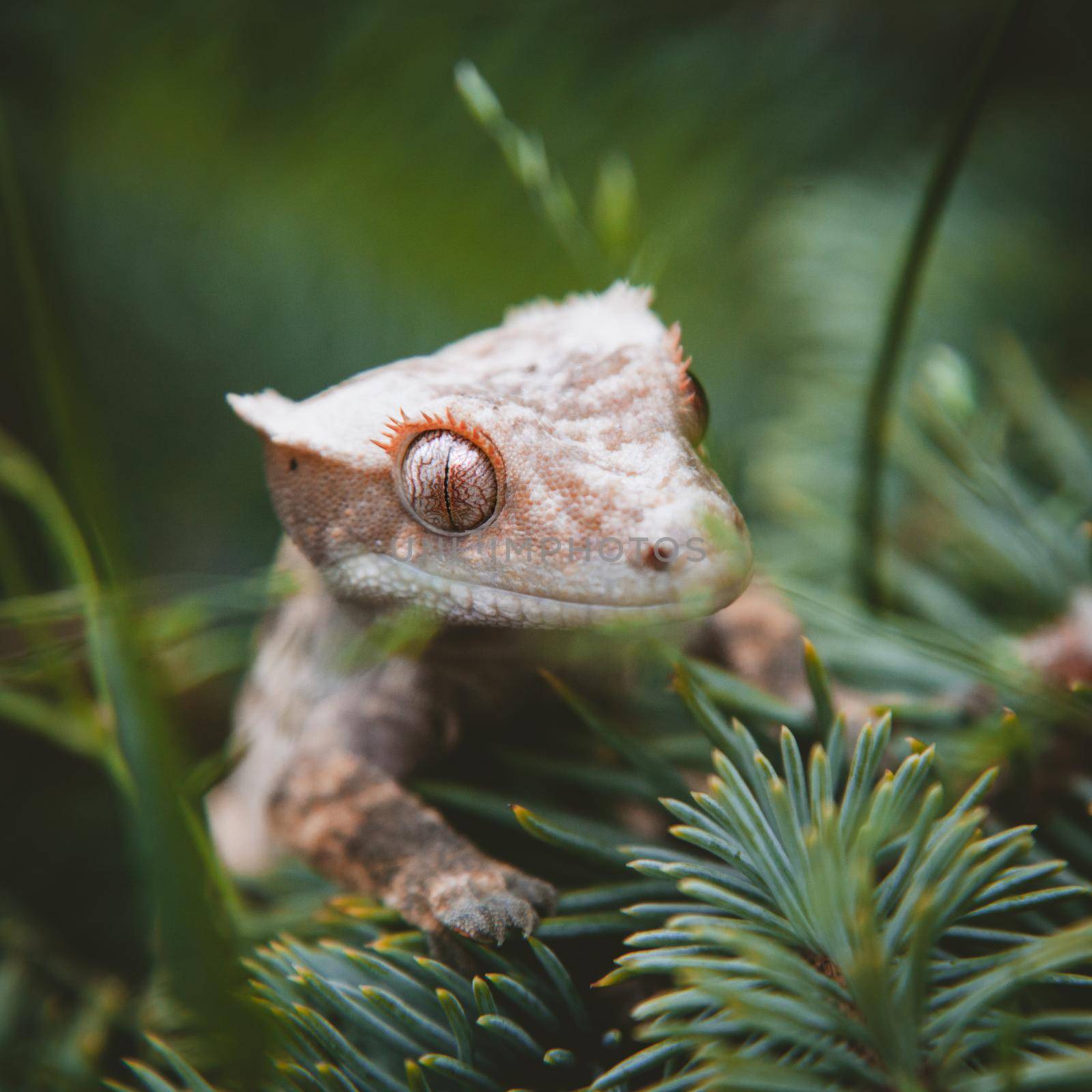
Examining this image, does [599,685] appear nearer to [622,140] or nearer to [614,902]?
[614,902]

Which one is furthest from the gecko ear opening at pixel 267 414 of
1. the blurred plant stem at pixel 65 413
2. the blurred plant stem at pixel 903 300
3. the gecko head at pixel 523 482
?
the blurred plant stem at pixel 903 300

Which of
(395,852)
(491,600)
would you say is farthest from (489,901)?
(491,600)

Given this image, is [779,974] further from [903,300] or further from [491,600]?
[903,300]

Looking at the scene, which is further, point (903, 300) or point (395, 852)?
point (395, 852)

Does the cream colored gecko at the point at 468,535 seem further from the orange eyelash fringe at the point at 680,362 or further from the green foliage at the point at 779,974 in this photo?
the green foliage at the point at 779,974

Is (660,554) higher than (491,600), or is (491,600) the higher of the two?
(660,554)

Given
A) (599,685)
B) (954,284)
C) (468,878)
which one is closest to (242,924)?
(468,878)

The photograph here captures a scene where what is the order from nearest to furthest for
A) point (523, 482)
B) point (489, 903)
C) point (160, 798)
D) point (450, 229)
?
point (160, 798) < point (489, 903) < point (523, 482) < point (450, 229)
